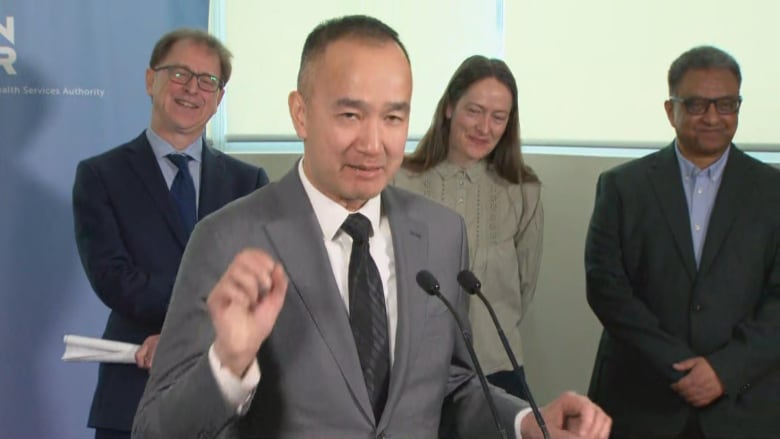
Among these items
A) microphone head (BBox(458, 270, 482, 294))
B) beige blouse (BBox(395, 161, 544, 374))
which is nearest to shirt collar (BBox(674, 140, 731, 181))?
beige blouse (BBox(395, 161, 544, 374))

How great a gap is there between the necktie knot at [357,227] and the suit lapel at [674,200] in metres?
1.48

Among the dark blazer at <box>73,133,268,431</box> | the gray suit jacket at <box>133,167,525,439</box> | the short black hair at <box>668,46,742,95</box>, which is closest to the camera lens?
the gray suit jacket at <box>133,167,525,439</box>

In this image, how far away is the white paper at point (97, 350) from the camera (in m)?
2.37

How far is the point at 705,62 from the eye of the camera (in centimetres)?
286

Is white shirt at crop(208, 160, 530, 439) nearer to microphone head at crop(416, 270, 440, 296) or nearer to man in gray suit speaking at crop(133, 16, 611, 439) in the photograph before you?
man in gray suit speaking at crop(133, 16, 611, 439)

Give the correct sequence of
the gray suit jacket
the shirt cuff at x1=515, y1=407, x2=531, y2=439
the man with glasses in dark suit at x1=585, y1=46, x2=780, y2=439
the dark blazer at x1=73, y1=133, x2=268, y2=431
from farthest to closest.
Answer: the man with glasses in dark suit at x1=585, y1=46, x2=780, y2=439, the dark blazer at x1=73, y1=133, x2=268, y2=431, the shirt cuff at x1=515, y1=407, x2=531, y2=439, the gray suit jacket

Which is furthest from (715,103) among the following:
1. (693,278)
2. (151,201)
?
(151,201)

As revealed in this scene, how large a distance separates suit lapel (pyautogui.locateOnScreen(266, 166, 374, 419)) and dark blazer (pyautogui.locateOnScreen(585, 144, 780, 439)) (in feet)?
4.92

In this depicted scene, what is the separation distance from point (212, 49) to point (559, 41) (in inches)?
70.8

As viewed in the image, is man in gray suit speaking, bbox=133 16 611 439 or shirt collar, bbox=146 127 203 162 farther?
shirt collar, bbox=146 127 203 162

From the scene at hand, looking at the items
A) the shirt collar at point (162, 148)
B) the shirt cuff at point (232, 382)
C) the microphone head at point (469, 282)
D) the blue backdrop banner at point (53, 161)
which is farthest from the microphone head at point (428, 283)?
the blue backdrop banner at point (53, 161)

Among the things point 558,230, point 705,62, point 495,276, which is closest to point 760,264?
point 705,62

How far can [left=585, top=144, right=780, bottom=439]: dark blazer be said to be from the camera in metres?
2.74

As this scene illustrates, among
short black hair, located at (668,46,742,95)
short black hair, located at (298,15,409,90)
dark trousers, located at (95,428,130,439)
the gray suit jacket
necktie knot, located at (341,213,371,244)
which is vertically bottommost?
dark trousers, located at (95,428,130,439)
